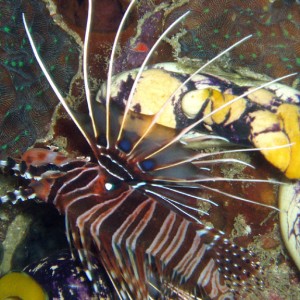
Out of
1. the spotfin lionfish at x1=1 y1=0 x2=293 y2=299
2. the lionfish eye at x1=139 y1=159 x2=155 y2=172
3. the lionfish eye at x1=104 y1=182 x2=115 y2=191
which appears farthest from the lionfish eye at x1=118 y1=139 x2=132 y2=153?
the lionfish eye at x1=104 y1=182 x2=115 y2=191

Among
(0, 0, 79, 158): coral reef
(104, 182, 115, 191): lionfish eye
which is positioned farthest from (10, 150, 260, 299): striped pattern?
(0, 0, 79, 158): coral reef

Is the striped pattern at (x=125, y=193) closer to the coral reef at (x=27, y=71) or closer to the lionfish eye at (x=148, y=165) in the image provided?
the lionfish eye at (x=148, y=165)

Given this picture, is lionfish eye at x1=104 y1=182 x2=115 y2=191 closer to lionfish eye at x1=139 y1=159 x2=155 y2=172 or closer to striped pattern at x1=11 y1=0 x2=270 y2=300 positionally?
striped pattern at x1=11 y1=0 x2=270 y2=300

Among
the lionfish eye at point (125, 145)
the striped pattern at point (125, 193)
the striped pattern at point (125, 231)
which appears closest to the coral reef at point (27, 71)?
the striped pattern at point (125, 193)

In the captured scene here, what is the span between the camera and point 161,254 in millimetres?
2326

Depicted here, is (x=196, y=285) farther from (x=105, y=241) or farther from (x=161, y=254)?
(x=105, y=241)

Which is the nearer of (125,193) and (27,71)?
(125,193)

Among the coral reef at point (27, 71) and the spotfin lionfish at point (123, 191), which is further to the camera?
the coral reef at point (27, 71)

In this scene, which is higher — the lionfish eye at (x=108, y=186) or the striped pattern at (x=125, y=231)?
the lionfish eye at (x=108, y=186)

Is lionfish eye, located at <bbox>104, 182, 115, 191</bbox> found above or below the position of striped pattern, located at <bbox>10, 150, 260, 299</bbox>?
above

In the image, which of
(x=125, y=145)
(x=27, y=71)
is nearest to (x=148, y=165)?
(x=125, y=145)

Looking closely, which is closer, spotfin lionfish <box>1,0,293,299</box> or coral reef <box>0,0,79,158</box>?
spotfin lionfish <box>1,0,293,299</box>

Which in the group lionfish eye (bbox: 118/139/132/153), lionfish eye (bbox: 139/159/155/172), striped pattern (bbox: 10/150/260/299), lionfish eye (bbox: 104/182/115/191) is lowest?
striped pattern (bbox: 10/150/260/299)

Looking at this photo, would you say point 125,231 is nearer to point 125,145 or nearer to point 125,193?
point 125,193
